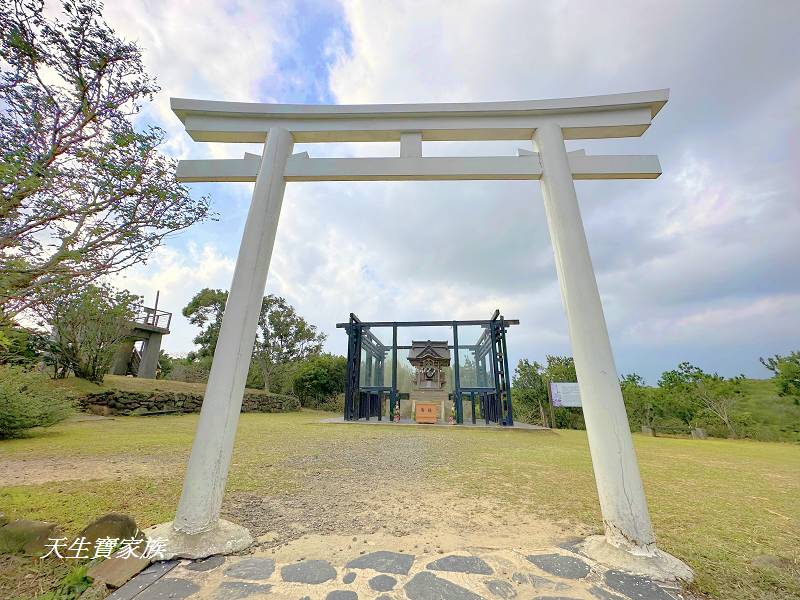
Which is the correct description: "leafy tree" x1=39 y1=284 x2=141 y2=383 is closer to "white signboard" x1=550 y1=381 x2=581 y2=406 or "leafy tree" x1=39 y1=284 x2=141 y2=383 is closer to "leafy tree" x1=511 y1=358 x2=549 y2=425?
"white signboard" x1=550 y1=381 x2=581 y2=406

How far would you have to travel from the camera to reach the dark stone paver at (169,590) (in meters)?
1.38

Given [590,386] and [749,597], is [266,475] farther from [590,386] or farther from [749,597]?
[749,597]

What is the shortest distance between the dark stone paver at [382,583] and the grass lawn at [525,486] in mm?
1118

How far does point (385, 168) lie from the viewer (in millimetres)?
2561

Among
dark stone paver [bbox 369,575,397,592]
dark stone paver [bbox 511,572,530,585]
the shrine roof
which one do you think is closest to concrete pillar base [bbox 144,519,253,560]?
dark stone paver [bbox 369,575,397,592]

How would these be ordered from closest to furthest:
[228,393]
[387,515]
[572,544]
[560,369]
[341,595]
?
[341,595]
[572,544]
[228,393]
[387,515]
[560,369]

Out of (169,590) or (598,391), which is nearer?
(169,590)

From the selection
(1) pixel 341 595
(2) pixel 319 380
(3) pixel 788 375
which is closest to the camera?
(1) pixel 341 595

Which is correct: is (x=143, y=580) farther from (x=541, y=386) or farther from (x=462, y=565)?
(x=541, y=386)

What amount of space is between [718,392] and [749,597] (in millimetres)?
11781

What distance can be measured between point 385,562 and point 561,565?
899mm

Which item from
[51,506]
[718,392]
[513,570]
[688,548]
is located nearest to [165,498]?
[51,506]

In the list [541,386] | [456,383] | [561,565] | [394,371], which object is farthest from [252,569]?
[541,386]

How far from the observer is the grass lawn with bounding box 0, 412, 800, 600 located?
1.86 meters
